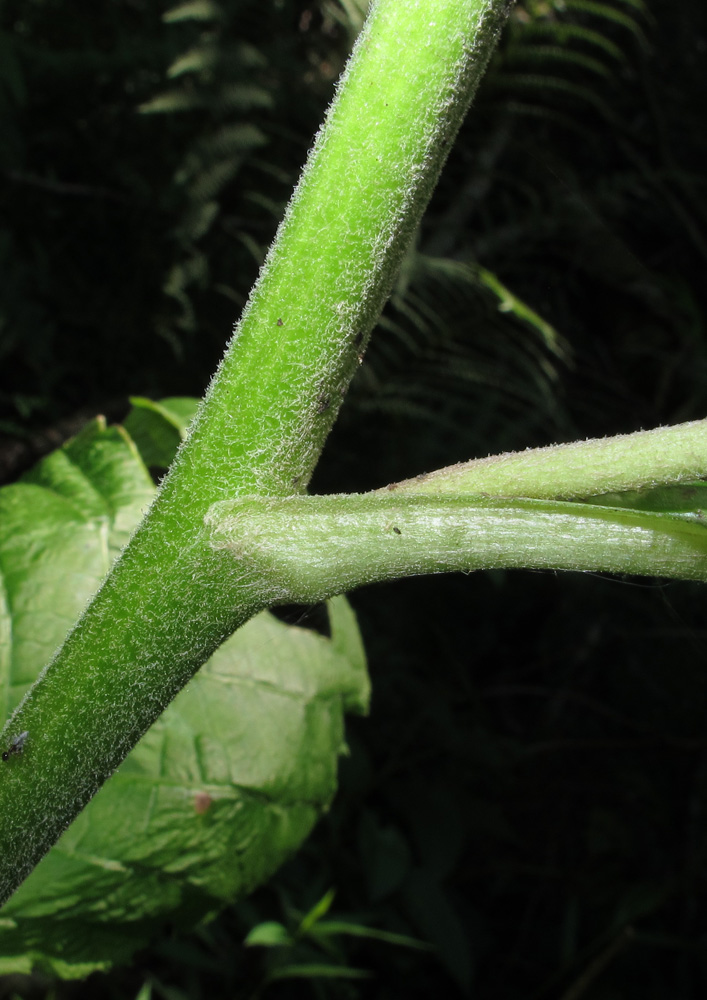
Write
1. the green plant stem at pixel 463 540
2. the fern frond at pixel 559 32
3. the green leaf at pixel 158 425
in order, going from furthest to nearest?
the fern frond at pixel 559 32, the green leaf at pixel 158 425, the green plant stem at pixel 463 540

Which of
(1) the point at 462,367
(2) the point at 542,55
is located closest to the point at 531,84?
(2) the point at 542,55

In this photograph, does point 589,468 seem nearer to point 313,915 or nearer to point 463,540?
point 463,540

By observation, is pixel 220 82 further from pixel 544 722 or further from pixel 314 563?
pixel 544 722

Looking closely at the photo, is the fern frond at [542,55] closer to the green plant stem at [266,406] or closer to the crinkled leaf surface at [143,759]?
the crinkled leaf surface at [143,759]

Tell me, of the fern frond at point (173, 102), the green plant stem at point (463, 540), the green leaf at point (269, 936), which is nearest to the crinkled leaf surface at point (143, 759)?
the green plant stem at point (463, 540)

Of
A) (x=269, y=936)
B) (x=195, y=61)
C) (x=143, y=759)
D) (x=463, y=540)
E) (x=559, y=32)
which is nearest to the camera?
(x=463, y=540)

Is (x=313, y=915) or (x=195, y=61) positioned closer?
(x=313, y=915)

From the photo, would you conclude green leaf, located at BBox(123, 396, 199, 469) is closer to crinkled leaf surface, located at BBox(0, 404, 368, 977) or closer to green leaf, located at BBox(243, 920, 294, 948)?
crinkled leaf surface, located at BBox(0, 404, 368, 977)
